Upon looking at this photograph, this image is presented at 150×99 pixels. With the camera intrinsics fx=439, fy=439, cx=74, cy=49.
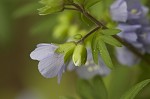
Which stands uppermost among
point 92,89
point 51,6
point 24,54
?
point 51,6

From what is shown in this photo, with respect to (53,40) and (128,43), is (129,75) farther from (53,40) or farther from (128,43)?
(53,40)

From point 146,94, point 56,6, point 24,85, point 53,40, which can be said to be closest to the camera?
point 56,6

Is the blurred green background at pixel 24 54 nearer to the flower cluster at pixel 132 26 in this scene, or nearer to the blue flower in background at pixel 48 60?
the flower cluster at pixel 132 26

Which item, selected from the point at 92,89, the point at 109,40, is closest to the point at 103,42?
the point at 109,40

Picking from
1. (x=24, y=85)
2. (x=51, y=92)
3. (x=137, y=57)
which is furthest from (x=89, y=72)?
(x=24, y=85)

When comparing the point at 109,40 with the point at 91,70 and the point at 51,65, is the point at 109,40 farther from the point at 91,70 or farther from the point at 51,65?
the point at 91,70

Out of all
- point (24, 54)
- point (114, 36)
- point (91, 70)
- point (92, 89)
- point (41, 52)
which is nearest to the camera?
point (41, 52)

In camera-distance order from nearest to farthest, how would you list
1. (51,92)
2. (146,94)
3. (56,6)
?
(56,6), (146,94), (51,92)
